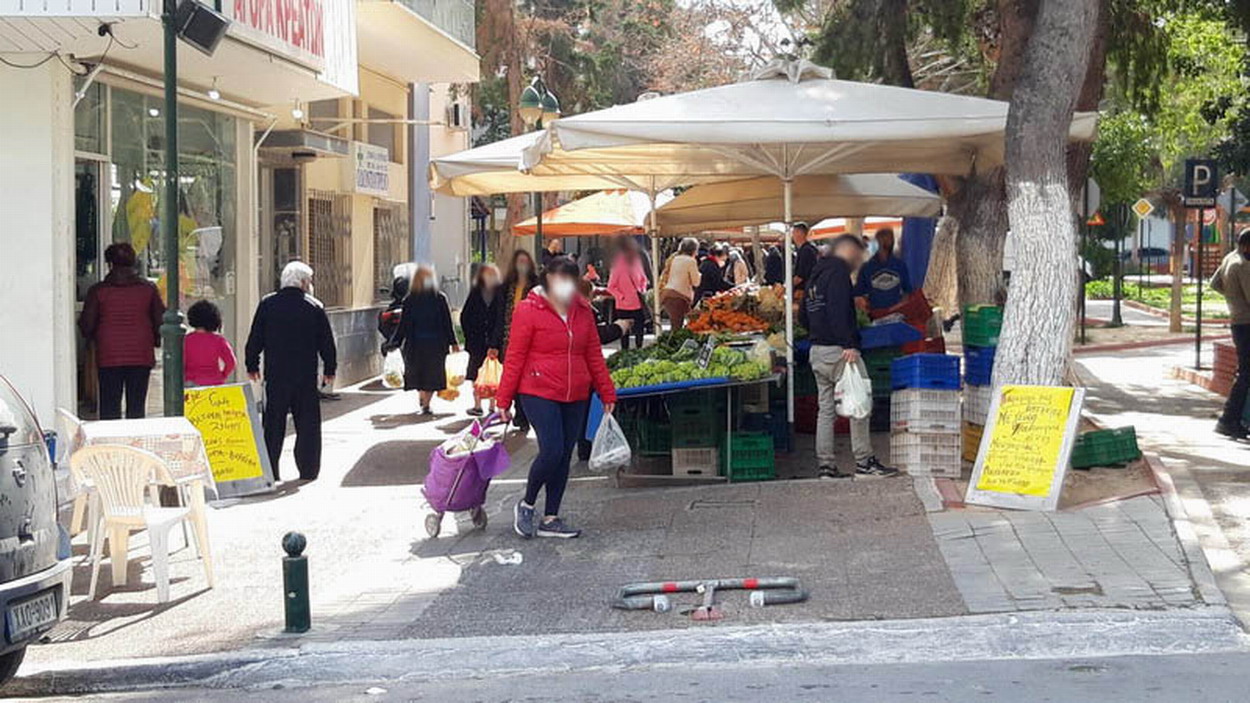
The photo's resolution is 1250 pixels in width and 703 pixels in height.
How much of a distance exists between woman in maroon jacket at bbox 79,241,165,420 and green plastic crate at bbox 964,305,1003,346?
6327mm

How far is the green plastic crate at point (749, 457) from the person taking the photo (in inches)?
484

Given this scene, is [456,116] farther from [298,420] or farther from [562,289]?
[562,289]

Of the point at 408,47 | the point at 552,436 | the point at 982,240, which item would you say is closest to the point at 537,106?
the point at 408,47

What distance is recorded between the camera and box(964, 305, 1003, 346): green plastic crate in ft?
41.9

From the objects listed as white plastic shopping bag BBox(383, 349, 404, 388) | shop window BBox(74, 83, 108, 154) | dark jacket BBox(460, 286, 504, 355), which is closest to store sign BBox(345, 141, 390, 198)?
white plastic shopping bag BBox(383, 349, 404, 388)

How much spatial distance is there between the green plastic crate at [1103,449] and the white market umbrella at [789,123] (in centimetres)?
229

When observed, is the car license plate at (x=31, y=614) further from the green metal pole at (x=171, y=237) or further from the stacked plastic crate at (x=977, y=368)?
the stacked plastic crate at (x=977, y=368)

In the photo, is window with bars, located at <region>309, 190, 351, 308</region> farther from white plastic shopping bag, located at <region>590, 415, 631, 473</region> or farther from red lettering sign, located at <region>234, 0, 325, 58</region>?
white plastic shopping bag, located at <region>590, 415, 631, 473</region>

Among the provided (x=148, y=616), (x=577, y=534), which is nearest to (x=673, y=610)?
(x=577, y=534)

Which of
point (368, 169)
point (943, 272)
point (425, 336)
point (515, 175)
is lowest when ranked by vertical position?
point (425, 336)

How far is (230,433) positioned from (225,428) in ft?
0.18

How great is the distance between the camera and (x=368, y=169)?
23.9 m

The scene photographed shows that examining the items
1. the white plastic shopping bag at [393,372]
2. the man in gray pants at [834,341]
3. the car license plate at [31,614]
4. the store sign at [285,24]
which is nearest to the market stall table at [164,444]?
the car license plate at [31,614]

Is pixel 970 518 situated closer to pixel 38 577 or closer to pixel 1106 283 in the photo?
pixel 38 577
